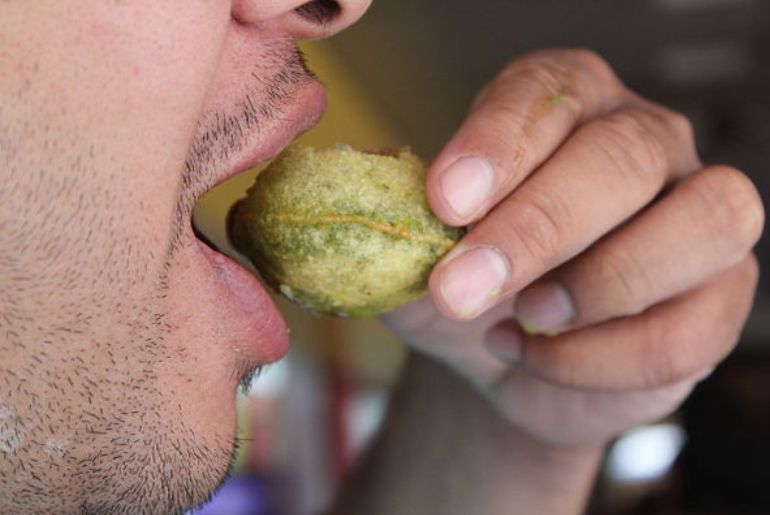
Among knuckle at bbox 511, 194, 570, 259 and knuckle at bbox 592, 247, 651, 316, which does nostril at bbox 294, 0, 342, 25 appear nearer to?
knuckle at bbox 511, 194, 570, 259

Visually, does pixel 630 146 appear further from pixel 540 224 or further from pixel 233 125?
pixel 233 125

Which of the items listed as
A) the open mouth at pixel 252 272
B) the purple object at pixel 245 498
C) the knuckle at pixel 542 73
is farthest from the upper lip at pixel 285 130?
the purple object at pixel 245 498

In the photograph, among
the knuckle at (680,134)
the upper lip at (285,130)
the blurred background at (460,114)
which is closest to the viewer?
the upper lip at (285,130)

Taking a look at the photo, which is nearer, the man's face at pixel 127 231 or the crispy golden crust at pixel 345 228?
the man's face at pixel 127 231

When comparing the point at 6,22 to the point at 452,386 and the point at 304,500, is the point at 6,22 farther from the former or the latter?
the point at 304,500

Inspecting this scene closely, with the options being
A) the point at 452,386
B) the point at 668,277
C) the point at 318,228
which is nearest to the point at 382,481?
the point at 452,386

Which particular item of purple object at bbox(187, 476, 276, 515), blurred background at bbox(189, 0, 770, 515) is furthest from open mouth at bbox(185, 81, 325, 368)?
purple object at bbox(187, 476, 276, 515)

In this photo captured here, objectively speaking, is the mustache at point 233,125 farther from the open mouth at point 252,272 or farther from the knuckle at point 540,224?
the knuckle at point 540,224

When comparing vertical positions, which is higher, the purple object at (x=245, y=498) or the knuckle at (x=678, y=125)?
the knuckle at (x=678, y=125)
